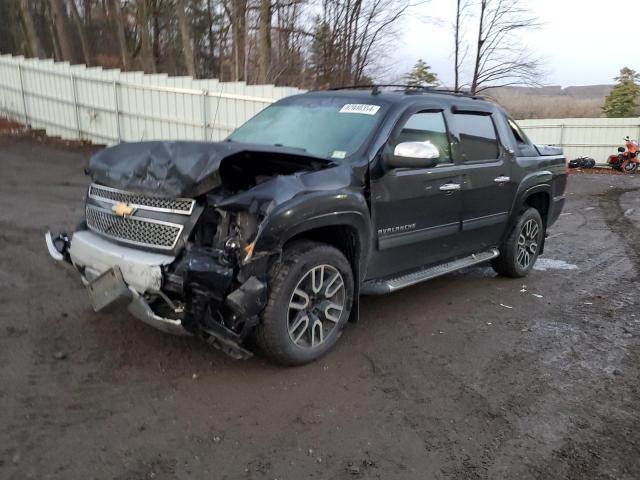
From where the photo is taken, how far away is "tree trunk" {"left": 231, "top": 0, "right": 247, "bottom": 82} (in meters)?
19.8

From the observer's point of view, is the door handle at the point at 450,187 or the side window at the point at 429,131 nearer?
the side window at the point at 429,131

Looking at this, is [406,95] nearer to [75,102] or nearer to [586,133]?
[75,102]

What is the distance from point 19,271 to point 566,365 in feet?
16.8

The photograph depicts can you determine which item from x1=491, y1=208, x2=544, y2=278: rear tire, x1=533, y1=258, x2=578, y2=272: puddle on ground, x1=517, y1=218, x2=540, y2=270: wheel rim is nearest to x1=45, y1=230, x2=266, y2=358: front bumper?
x1=491, y1=208, x2=544, y2=278: rear tire

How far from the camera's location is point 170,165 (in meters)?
3.46

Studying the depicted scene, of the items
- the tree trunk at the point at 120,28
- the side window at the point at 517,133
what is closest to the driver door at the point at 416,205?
the side window at the point at 517,133

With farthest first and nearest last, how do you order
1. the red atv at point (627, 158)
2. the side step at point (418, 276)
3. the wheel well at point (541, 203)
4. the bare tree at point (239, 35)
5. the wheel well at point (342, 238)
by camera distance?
the bare tree at point (239, 35) → the red atv at point (627, 158) → the wheel well at point (541, 203) → the side step at point (418, 276) → the wheel well at point (342, 238)

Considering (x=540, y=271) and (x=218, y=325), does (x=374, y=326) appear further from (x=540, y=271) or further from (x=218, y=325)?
(x=540, y=271)

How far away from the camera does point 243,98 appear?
41.4 ft

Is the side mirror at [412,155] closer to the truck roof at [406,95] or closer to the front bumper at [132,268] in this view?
the truck roof at [406,95]

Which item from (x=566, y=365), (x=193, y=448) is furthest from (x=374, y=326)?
(x=193, y=448)

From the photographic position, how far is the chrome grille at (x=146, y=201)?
3473mm

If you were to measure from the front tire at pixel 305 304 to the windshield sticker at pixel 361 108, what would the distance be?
1277 millimetres

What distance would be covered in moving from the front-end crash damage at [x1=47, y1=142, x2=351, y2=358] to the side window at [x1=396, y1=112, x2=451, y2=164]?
1151 millimetres
